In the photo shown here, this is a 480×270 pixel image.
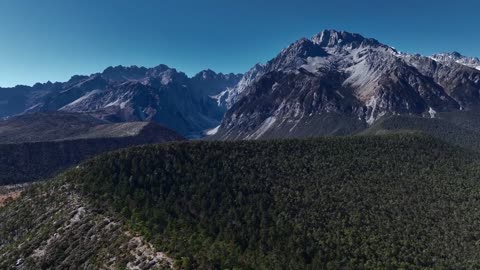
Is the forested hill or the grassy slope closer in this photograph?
the grassy slope

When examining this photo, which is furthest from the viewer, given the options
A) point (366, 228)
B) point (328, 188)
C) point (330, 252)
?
point (328, 188)

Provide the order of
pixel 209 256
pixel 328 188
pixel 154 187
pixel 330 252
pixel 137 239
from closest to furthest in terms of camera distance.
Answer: pixel 209 256
pixel 137 239
pixel 330 252
pixel 154 187
pixel 328 188

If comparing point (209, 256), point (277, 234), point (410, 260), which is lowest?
point (410, 260)

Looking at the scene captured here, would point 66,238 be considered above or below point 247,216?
above

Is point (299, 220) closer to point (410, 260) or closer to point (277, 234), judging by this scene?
point (277, 234)

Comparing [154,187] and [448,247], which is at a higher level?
[154,187]

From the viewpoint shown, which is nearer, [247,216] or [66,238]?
[66,238]

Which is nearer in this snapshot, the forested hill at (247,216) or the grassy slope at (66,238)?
the grassy slope at (66,238)

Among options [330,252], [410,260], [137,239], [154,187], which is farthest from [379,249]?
[137,239]
